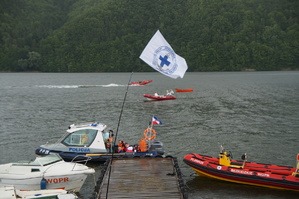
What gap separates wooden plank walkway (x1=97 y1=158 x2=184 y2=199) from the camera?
716 inches

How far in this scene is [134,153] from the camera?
26047 millimetres

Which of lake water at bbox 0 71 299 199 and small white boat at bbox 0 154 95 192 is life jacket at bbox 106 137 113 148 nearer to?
lake water at bbox 0 71 299 199

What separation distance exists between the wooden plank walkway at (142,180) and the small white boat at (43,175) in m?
1.74

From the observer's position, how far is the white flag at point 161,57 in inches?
855

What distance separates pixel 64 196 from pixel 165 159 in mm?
8274

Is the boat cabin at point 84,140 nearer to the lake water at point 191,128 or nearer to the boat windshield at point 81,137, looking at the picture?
the boat windshield at point 81,137

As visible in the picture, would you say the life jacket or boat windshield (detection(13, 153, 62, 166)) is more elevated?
the life jacket

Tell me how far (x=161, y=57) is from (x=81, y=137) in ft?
30.3

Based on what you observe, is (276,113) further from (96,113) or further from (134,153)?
(134,153)

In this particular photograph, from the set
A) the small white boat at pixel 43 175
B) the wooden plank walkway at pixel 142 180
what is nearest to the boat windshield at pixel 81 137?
the wooden plank walkway at pixel 142 180

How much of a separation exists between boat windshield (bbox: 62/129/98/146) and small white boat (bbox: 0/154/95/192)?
5506mm

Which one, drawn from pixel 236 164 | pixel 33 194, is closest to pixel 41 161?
pixel 33 194

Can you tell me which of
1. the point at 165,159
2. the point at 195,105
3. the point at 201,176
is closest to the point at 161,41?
the point at 165,159

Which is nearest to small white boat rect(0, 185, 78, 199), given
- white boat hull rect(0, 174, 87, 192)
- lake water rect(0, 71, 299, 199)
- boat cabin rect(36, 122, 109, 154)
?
white boat hull rect(0, 174, 87, 192)
